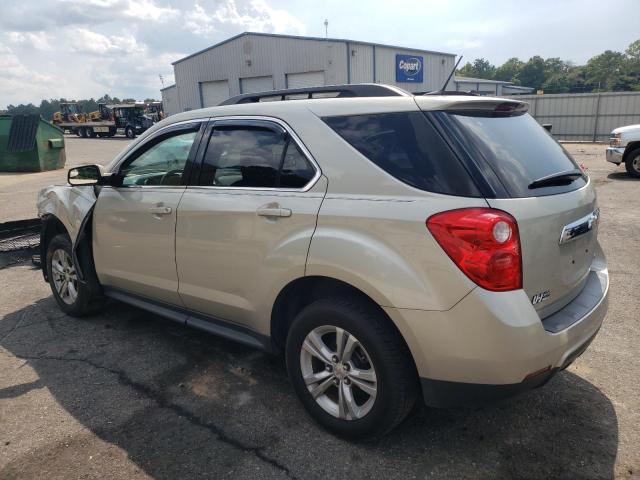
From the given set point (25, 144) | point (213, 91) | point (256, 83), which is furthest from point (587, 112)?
point (25, 144)

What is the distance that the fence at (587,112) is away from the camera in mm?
24047

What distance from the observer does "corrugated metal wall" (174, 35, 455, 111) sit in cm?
2645

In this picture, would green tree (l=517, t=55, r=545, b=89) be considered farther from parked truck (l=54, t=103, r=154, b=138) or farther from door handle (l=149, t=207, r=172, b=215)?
door handle (l=149, t=207, r=172, b=215)

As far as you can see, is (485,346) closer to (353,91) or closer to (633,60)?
(353,91)

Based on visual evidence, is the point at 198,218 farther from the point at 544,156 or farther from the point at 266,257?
the point at 544,156

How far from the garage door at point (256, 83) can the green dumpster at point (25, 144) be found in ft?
43.7

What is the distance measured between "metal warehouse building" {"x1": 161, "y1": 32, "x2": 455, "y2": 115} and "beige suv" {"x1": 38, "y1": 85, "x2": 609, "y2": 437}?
23.8m

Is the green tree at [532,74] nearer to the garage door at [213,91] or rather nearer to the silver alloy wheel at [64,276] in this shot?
the garage door at [213,91]

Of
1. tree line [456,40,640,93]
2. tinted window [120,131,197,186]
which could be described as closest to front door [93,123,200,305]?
tinted window [120,131,197,186]

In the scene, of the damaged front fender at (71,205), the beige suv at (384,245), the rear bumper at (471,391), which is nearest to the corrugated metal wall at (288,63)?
the damaged front fender at (71,205)

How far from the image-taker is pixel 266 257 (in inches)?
110

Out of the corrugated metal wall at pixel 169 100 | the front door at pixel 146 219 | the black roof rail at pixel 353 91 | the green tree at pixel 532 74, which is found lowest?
the front door at pixel 146 219

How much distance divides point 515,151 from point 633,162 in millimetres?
11369

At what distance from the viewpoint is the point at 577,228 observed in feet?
8.18
